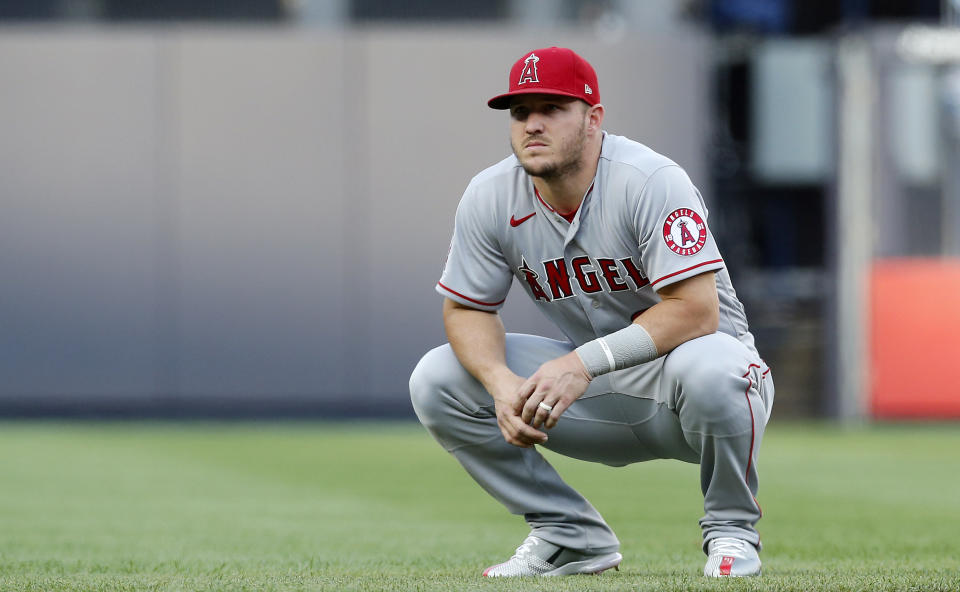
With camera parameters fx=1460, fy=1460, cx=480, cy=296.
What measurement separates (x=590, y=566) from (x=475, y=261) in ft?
3.04

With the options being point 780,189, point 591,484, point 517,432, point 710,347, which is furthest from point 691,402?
point 780,189

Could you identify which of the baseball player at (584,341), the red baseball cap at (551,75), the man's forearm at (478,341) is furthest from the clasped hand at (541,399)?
the red baseball cap at (551,75)

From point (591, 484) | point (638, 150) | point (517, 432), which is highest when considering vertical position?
point (638, 150)

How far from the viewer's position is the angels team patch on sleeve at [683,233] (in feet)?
12.5

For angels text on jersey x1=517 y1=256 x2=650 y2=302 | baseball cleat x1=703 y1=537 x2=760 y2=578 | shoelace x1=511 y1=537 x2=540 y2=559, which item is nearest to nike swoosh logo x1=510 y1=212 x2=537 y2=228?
angels text on jersey x1=517 y1=256 x2=650 y2=302

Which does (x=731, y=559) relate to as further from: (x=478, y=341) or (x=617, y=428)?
(x=478, y=341)

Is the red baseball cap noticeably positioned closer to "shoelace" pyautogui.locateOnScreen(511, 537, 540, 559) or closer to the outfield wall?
"shoelace" pyautogui.locateOnScreen(511, 537, 540, 559)

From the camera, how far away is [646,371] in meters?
4.04

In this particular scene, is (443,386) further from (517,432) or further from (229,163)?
(229,163)

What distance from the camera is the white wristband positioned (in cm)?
382

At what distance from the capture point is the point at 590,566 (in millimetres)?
4156

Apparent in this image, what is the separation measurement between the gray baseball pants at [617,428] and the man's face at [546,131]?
598 millimetres

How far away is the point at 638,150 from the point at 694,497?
3965 millimetres

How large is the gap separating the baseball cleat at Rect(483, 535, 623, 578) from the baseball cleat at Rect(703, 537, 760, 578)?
0.39m
